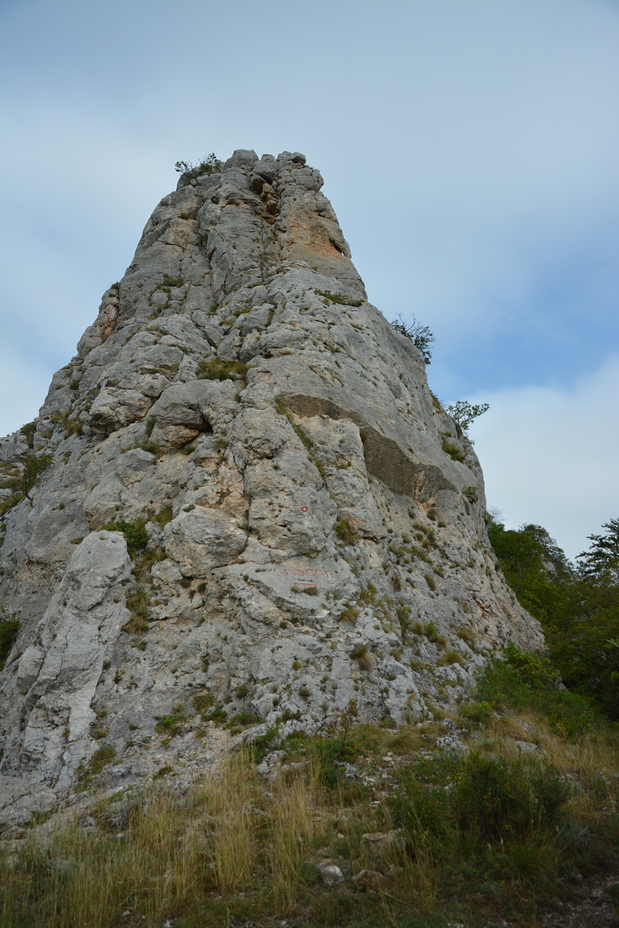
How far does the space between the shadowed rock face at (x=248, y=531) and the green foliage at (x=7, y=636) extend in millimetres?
409

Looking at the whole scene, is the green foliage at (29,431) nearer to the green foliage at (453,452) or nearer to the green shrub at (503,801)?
the green foliage at (453,452)

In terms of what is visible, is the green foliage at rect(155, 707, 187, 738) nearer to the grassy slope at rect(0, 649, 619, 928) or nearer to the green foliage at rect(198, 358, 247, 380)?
the grassy slope at rect(0, 649, 619, 928)

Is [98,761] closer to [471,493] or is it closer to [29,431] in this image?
[471,493]

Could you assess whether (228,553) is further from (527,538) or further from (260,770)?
(527,538)

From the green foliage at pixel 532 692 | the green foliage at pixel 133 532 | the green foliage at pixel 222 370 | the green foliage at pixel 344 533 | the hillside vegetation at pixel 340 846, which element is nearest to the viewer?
the hillside vegetation at pixel 340 846

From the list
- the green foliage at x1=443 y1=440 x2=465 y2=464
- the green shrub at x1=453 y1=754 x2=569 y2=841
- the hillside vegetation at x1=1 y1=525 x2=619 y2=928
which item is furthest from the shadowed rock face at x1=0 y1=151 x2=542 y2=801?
the green shrub at x1=453 y1=754 x2=569 y2=841

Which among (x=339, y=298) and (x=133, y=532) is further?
(x=339, y=298)

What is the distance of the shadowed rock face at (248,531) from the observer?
11203mm

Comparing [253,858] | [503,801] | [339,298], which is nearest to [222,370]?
[339,298]

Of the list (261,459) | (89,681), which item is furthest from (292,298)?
(89,681)

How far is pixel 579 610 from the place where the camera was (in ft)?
65.3

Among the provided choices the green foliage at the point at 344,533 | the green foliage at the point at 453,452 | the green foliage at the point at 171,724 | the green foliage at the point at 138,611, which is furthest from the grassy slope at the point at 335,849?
the green foliage at the point at 453,452

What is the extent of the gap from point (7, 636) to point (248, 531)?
8059mm

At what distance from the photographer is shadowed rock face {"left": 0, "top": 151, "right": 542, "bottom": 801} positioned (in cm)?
1120
